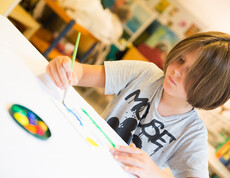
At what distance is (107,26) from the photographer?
6.74 ft

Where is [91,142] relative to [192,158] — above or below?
above

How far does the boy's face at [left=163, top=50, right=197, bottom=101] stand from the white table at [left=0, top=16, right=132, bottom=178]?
277 mm

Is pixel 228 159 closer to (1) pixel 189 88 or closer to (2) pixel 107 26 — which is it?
(1) pixel 189 88

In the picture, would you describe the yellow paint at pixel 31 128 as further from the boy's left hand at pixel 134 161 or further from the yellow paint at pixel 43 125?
the boy's left hand at pixel 134 161

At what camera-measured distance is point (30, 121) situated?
0.40 metres

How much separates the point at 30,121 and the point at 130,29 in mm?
2357

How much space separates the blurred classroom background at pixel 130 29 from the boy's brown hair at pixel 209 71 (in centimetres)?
105

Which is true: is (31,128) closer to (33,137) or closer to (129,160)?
(33,137)

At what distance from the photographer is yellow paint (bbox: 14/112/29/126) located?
377mm

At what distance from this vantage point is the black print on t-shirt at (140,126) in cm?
79

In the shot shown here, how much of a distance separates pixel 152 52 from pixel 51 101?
2.09 meters

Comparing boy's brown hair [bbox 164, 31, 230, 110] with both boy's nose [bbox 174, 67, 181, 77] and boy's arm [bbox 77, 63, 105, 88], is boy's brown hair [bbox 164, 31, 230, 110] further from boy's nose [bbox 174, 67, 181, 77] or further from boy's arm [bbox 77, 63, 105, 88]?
boy's arm [bbox 77, 63, 105, 88]

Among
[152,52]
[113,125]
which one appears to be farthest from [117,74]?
[152,52]

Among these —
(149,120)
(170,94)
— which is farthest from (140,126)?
(170,94)
